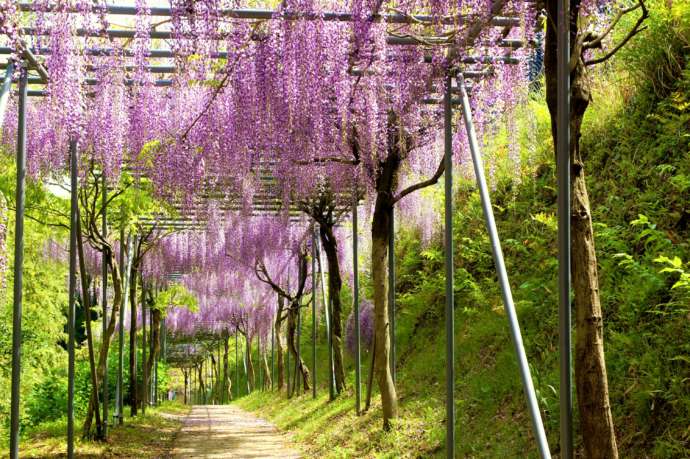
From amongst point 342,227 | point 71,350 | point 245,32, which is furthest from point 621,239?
point 342,227

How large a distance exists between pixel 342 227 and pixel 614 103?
8.53 m

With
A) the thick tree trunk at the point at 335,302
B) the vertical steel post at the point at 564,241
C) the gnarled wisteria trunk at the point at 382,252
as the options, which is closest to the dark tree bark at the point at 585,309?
the vertical steel post at the point at 564,241

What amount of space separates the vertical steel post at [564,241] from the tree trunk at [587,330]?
0.64 metres

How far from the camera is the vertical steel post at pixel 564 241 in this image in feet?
11.6

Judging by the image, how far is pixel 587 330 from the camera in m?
4.21

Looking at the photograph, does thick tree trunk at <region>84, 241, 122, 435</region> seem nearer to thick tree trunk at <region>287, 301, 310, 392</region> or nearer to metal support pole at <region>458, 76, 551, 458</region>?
metal support pole at <region>458, 76, 551, 458</region>

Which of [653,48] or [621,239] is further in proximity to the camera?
[653,48]

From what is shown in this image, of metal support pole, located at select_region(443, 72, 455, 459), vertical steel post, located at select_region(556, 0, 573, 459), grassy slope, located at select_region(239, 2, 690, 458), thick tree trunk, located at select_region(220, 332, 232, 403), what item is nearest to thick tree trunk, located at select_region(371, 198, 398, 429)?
grassy slope, located at select_region(239, 2, 690, 458)

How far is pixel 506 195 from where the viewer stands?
11938mm

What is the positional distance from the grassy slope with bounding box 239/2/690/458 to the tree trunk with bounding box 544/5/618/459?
669 millimetres

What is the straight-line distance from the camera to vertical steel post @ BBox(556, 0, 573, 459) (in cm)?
354

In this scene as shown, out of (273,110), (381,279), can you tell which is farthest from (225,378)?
(273,110)

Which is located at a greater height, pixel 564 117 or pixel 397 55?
pixel 397 55

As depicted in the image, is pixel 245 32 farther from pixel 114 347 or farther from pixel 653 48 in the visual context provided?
pixel 114 347
